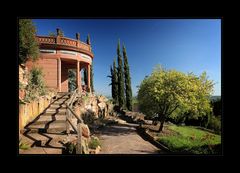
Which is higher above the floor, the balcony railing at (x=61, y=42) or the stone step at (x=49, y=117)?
the balcony railing at (x=61, y=42)

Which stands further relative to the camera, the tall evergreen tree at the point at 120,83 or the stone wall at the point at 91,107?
the tall evergreen tree at the point at 120,83

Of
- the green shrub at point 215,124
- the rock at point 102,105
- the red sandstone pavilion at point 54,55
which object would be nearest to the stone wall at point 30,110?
the red sandstone pavilion at point 54,55

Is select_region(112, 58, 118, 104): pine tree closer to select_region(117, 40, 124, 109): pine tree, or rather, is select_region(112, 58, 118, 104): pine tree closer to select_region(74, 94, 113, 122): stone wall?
select_region(117, 40, 124, 109): pine tree

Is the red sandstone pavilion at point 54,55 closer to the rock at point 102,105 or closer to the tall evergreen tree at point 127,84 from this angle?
the rock at point 102,105

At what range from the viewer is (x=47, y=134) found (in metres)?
6.07

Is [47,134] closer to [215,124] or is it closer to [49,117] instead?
[49,117]

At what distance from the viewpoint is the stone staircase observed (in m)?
4.94

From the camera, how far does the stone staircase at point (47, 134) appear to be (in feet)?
16.2
